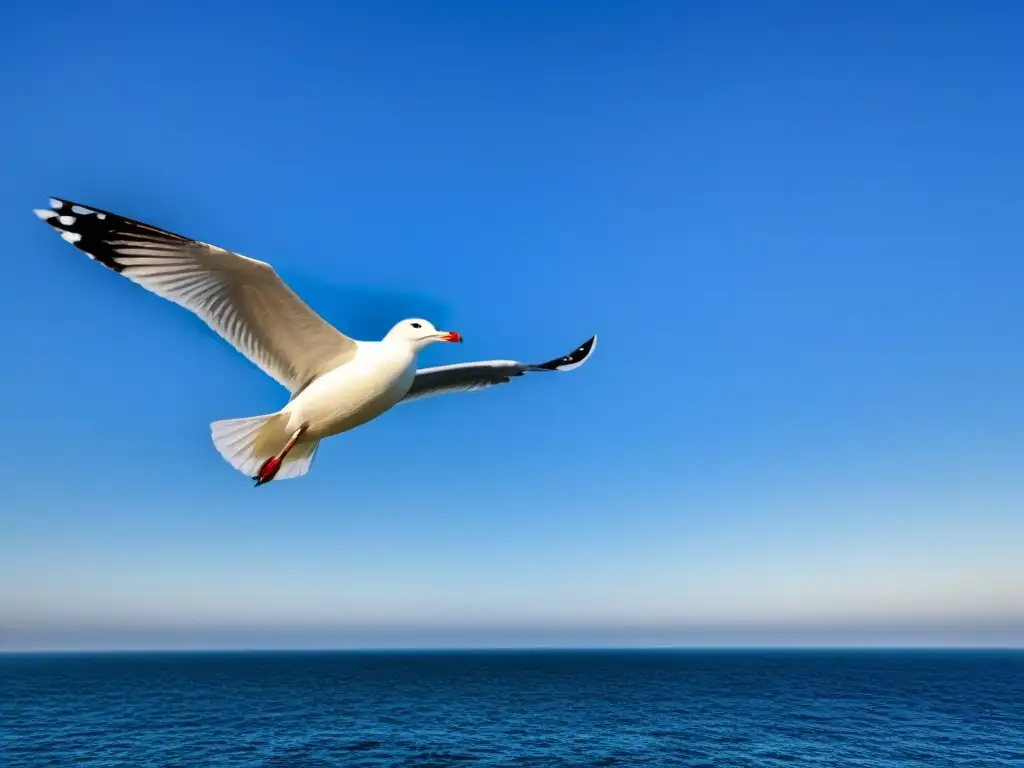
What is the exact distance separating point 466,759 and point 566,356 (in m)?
35.7

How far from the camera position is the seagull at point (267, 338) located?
7.38 meters

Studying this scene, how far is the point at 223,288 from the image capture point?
25.7 ft

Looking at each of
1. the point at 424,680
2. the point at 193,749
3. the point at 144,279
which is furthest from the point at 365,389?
the point at 424,680

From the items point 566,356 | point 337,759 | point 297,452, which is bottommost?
point 337,759

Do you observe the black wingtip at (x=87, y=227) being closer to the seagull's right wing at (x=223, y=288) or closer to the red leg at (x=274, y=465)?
the seagull's right wing at (x=223, y=288)

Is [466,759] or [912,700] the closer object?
[466,759]

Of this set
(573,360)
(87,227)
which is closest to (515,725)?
(573,360)

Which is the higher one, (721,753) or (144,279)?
(144,279)

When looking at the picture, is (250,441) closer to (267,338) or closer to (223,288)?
(267,338)

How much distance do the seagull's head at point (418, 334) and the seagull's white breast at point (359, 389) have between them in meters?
0.11

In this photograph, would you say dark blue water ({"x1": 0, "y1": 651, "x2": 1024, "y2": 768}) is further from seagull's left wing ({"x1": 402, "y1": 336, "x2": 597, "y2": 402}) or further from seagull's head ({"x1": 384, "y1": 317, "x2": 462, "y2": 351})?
seagull's head ({"x1": 384, "y1": 317, "x2": 462, "y2": 351})

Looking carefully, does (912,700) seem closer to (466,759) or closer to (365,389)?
(466,759)

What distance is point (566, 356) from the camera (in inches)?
427

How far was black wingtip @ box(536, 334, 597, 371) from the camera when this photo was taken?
10312 millimetres
